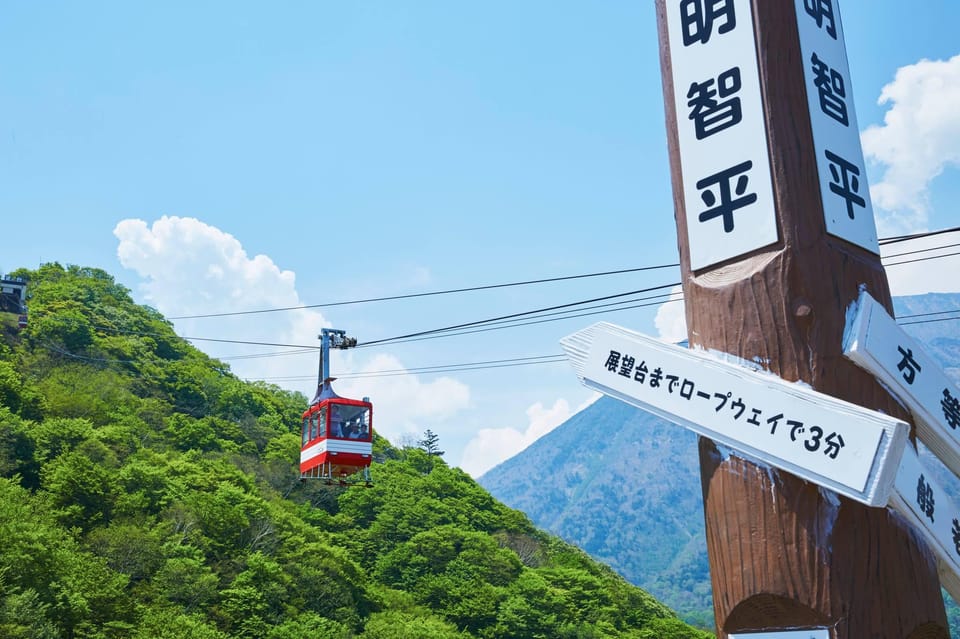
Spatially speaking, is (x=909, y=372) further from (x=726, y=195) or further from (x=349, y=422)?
(x=349, y=422)

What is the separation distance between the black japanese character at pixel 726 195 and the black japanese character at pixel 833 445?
2.55 ft

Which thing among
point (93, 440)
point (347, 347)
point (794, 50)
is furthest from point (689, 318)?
point (93, 440)

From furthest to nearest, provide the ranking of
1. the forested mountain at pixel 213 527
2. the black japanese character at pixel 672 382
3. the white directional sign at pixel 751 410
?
the forested mountain at pixel 213 527
the black japanese character at pixel 672 382
the white directional sign at pixel 751 410

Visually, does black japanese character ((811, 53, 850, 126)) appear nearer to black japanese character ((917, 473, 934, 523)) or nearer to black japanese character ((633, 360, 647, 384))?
black japanese character ((633, 360, 647, 384))

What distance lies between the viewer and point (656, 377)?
2857 millimetres

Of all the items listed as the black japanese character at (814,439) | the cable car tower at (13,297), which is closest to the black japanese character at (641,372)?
the black japanese character at (814,439)

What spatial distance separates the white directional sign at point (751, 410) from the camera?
8.01 ft

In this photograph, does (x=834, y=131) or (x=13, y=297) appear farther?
(x=13, y=297)

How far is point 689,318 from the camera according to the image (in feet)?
9.64

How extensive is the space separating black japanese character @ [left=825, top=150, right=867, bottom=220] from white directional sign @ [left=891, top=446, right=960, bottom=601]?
85 centimetres

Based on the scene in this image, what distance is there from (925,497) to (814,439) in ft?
1.52

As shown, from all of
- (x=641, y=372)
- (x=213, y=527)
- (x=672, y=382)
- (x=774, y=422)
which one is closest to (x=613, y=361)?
(x=641, y=372)

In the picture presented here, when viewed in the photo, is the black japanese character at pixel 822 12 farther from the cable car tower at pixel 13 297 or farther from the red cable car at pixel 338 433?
the cable car tower at pixel 13 297

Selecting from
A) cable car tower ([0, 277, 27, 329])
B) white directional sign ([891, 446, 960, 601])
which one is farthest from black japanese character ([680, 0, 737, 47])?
cable car tower ([0, 277, 27, 329])
